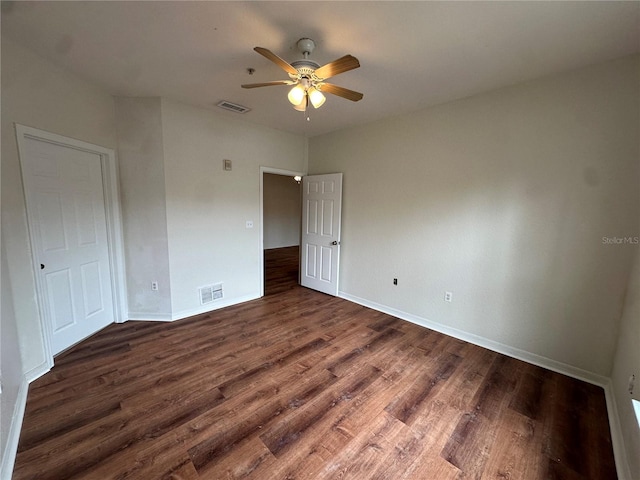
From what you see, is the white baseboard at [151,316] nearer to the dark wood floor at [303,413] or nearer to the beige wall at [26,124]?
the dark wood floor at [303,413]

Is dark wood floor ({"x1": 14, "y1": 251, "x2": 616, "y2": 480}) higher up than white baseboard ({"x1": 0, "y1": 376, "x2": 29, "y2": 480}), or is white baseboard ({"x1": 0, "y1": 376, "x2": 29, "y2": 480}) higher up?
white baseboard ({"x1": 0, "y1": 376, "x2": 29, "y2": 480})

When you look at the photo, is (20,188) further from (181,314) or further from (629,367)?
(629,367)

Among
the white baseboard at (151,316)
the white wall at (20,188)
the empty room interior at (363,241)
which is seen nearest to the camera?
the empty room interior at (363,241)

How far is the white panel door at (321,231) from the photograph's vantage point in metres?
4.14

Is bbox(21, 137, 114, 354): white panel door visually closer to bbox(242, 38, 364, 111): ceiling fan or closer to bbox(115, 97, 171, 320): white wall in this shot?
bbox(115, 97, 171, 320): white wall

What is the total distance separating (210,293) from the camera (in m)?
3.63

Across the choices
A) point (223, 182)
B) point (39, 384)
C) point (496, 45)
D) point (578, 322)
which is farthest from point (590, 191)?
point (39, 384)

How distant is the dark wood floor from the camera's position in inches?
59.7

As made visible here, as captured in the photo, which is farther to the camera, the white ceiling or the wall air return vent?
the wall air return vent

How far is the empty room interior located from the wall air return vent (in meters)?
0.03

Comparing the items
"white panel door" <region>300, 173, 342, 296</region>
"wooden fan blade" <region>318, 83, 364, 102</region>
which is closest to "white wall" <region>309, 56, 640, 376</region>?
"white panel door" <region>300, 173, 342, 296</region>

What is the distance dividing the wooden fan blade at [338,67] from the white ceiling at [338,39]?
277 millimetres

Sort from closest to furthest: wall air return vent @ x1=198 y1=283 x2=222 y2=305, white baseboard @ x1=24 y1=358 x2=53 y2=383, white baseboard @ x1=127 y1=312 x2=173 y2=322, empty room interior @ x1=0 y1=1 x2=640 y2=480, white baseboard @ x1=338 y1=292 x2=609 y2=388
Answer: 1. empty room interior @ x1=0 y1=1 x2=640 y2=480
2. white baseboard @ x1=24 y1=358 x2=53 y2=383
3. white baseboard @ x1=338 y1=292 x2=609 y2=388
4. white baseboard @ x1=127 y1=312 x2=173 y2=322
5. wall air return vent @ x1=198 y1=283 x2=222 y2=305

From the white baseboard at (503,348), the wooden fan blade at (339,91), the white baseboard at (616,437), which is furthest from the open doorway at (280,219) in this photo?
the white baseboard at (616,437)
